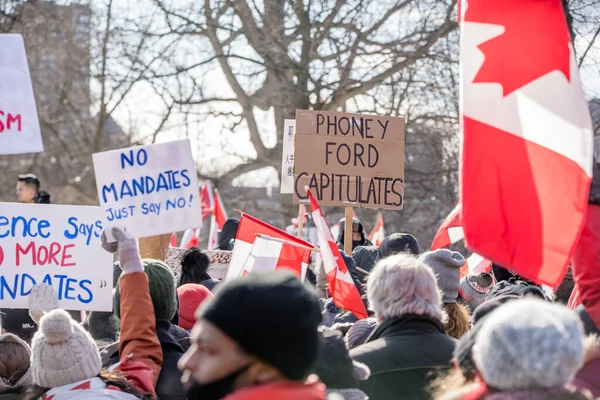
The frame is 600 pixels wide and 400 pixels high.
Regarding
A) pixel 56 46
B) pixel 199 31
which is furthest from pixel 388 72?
pixel 56 46

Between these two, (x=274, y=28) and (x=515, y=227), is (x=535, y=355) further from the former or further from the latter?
(x=274, y=28)

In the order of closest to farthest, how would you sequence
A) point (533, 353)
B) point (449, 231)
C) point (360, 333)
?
point (533, 353), point (360, 333), point (449, 231)

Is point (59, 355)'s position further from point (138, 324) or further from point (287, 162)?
point (287, 162)

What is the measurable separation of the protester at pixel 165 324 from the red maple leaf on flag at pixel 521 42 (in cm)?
142

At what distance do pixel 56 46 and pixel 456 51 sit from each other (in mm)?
10101

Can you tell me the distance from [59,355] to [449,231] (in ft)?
15.6

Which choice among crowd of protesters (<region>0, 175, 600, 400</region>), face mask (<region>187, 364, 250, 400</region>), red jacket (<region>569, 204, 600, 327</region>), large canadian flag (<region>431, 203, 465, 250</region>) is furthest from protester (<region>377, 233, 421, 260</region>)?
face mask (<region>187, 364, 250, 400</region>)

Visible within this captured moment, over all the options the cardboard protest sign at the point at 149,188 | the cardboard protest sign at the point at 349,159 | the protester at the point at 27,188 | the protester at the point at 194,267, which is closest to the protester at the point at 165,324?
the cardboard protest sign at the point at 149,188

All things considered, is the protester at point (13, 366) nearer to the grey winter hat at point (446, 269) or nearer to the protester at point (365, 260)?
the grey winter hat at point (446, 269)

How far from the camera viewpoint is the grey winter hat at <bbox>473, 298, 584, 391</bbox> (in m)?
2.32

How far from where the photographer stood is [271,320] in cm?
222

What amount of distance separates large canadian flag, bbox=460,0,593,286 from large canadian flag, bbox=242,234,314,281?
260cm

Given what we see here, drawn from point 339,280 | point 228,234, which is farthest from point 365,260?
point 228,234

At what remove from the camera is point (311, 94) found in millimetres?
19406
